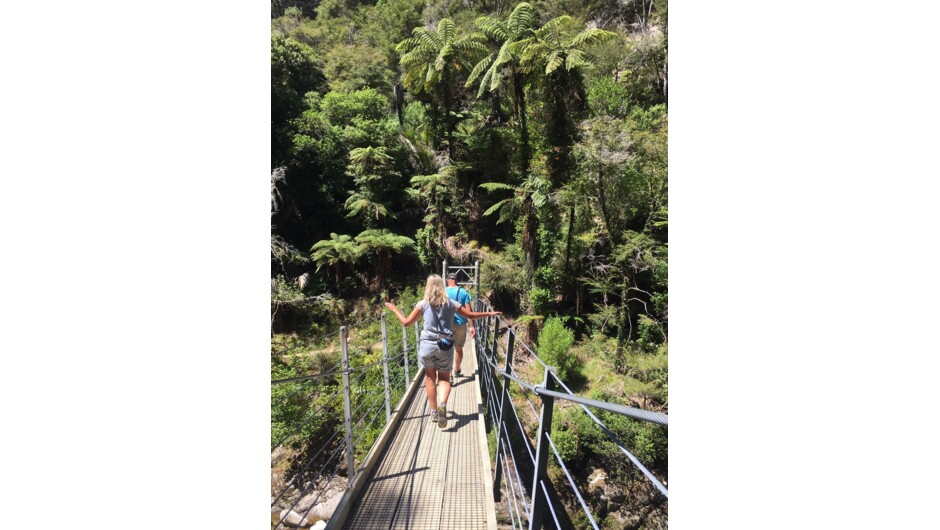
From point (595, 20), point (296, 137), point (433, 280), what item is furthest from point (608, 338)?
point (595, 20)

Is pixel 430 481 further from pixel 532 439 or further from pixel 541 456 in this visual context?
pixel 532 439

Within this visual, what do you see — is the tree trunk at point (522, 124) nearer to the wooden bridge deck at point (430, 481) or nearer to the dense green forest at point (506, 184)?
the dense green forest at point (506, 184)

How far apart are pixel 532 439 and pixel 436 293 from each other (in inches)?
275

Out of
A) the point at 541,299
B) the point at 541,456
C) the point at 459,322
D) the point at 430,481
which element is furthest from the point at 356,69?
the point at 541,456

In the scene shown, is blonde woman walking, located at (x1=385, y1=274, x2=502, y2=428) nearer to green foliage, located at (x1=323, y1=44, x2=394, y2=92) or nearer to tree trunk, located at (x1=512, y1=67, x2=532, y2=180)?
tree trunk, located at (x1=512, y1=67, x2=532, y2=180)

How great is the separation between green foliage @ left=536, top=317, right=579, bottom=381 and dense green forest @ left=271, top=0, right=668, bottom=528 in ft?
0.13

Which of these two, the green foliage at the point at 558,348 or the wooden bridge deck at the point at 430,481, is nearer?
the wooden bridge deck at the point at 430,481

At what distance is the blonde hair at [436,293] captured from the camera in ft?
7.57

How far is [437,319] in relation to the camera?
2336 mm

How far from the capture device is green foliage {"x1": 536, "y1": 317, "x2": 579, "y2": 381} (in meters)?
8.41

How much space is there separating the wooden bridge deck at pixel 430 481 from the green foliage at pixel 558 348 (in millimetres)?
6133

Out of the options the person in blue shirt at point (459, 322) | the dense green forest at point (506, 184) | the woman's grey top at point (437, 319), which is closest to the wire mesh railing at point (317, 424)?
the dense green forest at point (506, 184)

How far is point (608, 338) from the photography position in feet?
30.5

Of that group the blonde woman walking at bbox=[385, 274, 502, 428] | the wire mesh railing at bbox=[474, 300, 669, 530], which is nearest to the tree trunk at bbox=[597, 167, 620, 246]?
the wire mesh railing at bbox=[474, 300, 669, 530]
